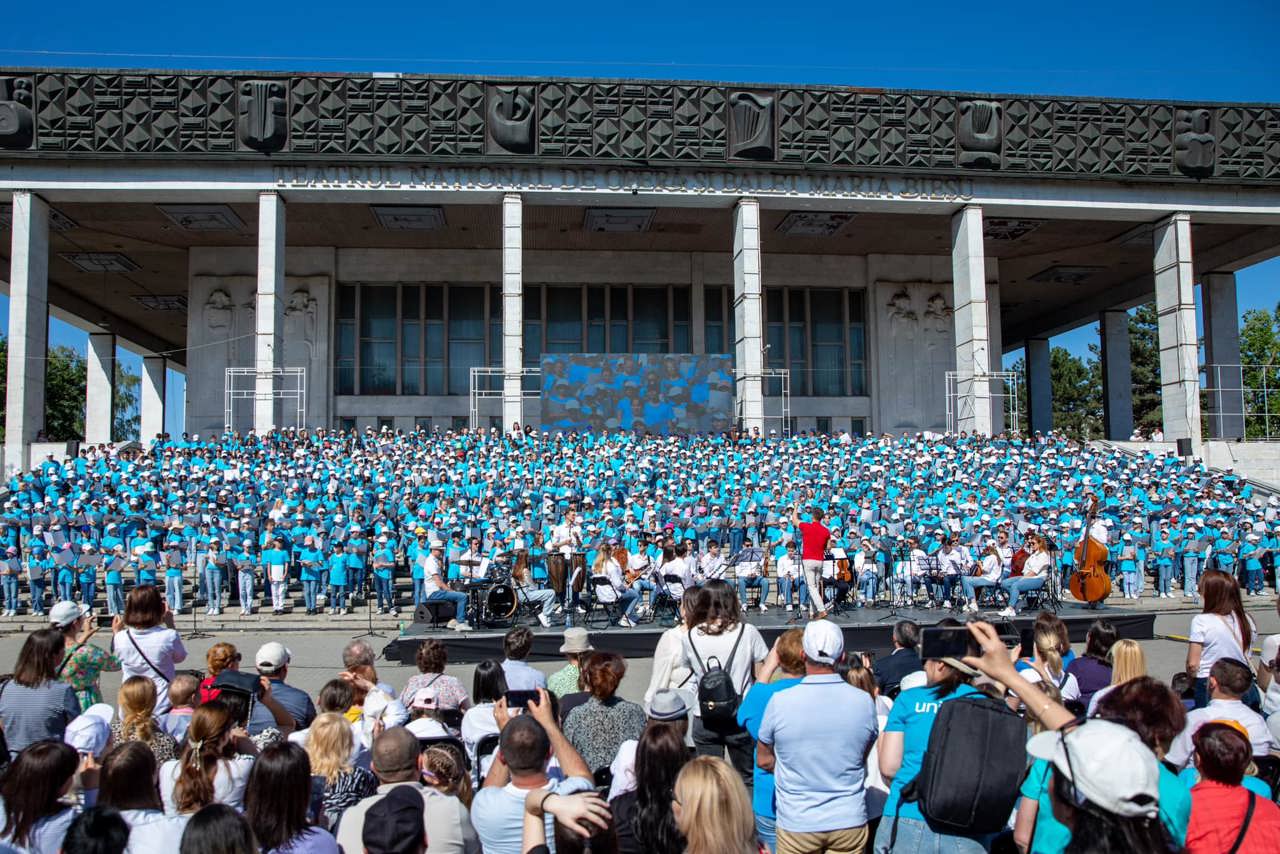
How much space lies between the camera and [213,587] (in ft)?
53.5

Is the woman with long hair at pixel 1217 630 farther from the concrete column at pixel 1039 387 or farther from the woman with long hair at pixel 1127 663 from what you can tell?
the concrete column at pixel 1039 387

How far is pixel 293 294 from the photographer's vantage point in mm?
37281

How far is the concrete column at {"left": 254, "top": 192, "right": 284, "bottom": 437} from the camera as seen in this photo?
28.4 m

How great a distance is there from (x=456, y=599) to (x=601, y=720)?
1002cm

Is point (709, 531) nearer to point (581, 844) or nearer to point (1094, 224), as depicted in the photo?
point (581, 844)

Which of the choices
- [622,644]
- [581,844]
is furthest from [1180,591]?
[581,844]

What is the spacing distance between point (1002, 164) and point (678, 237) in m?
11.6

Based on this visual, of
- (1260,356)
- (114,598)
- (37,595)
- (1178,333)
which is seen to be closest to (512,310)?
(114,598)

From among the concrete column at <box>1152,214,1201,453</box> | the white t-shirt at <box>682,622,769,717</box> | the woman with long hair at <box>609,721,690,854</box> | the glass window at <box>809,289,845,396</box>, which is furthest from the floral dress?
the glass window at <box>809,289,845,396</box>

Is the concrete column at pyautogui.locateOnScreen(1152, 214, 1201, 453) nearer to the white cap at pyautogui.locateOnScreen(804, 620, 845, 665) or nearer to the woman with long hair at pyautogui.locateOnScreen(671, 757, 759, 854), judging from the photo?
the white cap at pyautogui.locateOnScreen(804, 620, 845, 665)

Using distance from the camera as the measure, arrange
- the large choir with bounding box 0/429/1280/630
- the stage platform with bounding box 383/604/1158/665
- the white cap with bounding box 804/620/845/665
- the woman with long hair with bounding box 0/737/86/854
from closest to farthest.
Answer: the woman with long hair with bounding box 0/737/86/854
the white cap with bounding box 804/620/845/665
the stage platform with bounding box 383/604/1158/665
the large choir with bounding box 0/429/1280/630

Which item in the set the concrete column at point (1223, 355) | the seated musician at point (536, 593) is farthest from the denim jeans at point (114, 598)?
the concrete column at point (1223, 355)

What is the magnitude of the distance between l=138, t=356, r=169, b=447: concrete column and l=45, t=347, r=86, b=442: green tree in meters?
9.16

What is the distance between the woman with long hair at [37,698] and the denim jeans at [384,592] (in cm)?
1124
